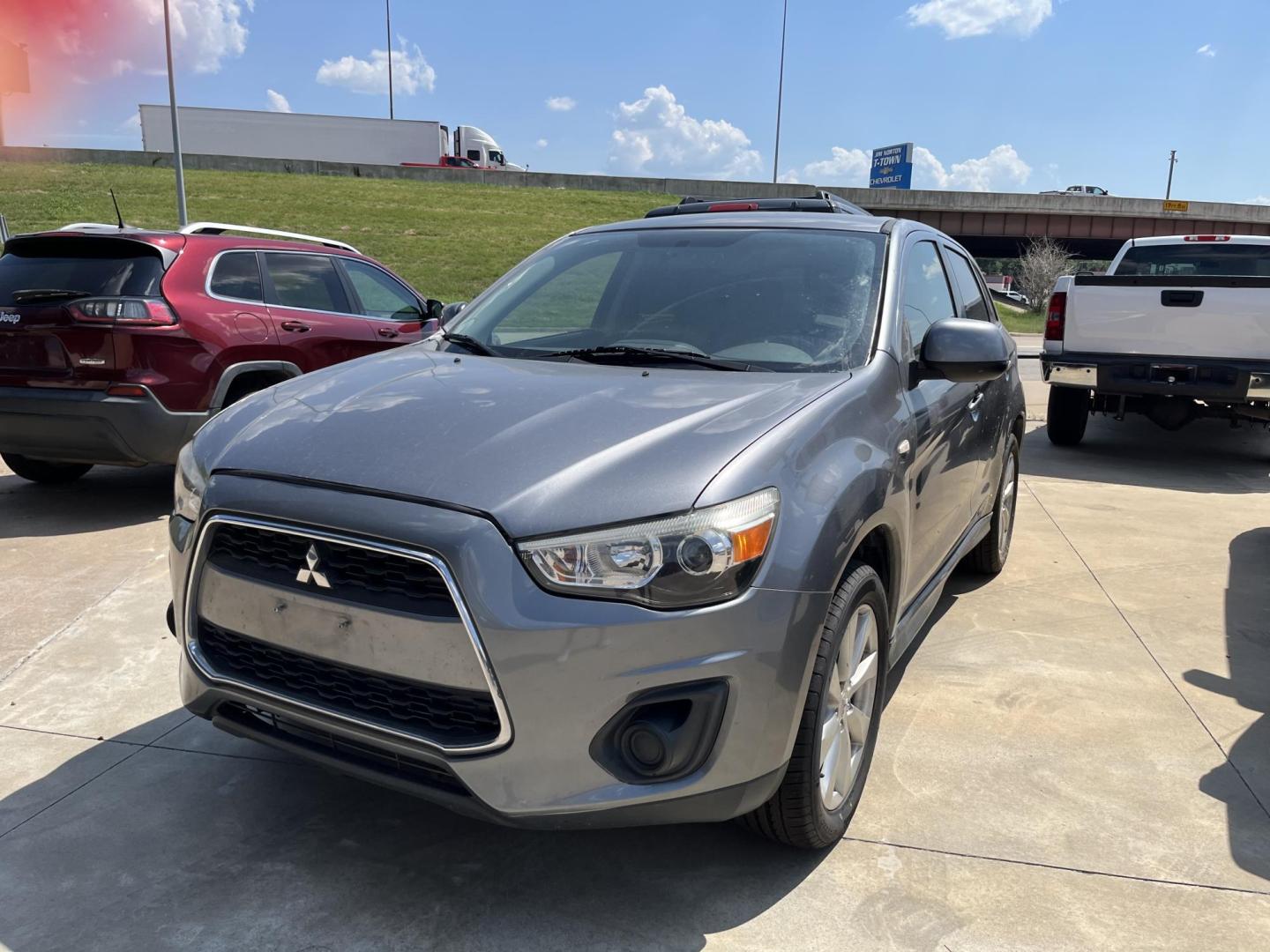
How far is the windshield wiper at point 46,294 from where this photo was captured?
545 centimetres

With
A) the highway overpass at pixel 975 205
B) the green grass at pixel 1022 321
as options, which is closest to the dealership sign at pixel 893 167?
the highway overpass at pixel 975 205

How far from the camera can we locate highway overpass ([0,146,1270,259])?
45.6m

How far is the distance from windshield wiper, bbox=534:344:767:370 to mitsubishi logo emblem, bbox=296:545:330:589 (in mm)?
1234

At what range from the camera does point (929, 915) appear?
7.82 feet

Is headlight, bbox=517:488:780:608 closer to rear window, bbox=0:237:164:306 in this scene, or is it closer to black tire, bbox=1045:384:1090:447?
rear window, bbox=0:237:164:306

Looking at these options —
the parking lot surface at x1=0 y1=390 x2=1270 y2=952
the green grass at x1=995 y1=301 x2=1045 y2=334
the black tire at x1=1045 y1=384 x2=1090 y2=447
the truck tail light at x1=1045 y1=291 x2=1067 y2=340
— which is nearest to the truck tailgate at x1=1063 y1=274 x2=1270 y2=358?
the truck tail light at x1=1045 y1=291 x2=1067 y2=340

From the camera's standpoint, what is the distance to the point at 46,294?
17.9 ft

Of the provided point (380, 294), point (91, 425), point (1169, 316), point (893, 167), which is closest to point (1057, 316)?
point (1169, 316)

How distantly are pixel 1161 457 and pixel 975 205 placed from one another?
45378mm

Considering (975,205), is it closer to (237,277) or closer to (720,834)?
(237,277)

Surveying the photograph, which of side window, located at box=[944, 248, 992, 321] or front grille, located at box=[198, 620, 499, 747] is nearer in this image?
front grille, located at box=[198, 620, 499, 747]

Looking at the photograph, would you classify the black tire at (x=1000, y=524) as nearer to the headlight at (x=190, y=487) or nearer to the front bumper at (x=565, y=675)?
the front bumper at (x=565, y=675)

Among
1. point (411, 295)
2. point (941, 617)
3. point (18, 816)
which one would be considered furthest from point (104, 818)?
point (411, 295)

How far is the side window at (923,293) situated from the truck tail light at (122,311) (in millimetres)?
4189
